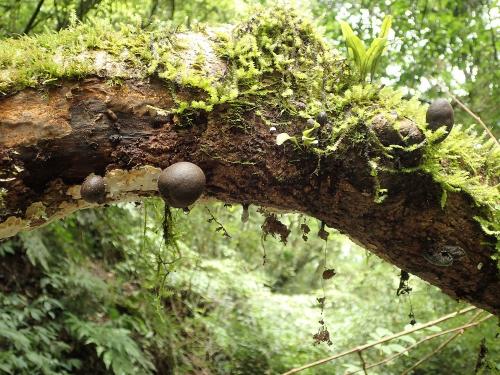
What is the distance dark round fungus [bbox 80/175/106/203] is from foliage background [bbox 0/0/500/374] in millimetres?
2027

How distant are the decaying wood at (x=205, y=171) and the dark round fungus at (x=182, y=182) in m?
0.12

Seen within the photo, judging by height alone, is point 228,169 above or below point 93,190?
above

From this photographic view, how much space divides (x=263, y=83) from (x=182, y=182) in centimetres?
60

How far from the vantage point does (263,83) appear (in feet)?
6.52

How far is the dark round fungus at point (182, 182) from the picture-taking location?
5.75 feet

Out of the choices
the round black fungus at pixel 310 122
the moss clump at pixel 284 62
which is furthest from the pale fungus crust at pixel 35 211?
the round black fungus at pixel 310 122

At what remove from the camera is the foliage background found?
14.5ft

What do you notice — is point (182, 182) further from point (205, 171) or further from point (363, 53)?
point (363, 53)

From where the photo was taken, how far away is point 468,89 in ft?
16.0

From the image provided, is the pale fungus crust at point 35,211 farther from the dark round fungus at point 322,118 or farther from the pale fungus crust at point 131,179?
the dark round fungus at point 322,118

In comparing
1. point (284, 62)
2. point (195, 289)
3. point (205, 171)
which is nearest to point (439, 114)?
point (284, 62)

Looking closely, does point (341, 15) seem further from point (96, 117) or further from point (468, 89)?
point (96, 117)

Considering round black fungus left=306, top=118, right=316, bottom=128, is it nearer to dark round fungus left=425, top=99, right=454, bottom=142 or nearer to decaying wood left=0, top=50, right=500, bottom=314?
decaying wood left=0, top=50, right=500, bottom=314

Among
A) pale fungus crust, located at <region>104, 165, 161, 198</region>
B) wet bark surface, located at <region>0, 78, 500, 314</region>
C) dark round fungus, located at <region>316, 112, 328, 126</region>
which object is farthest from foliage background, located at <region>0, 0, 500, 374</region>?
dark round fungus, located at <region>316, 112, 328, 126</region>
